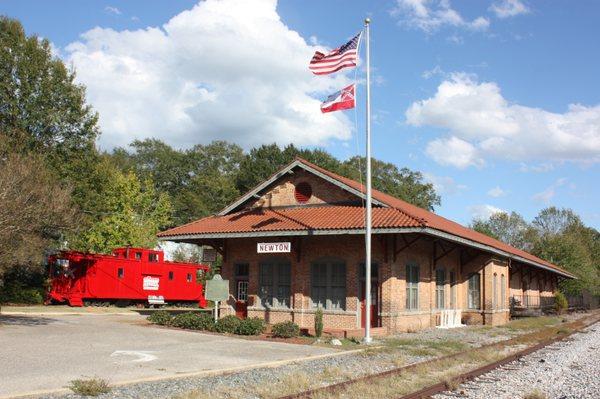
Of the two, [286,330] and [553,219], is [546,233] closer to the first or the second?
[553,219]

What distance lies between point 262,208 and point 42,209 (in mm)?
9347

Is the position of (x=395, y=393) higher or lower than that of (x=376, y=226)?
lower

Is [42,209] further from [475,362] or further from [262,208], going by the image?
[475,362]

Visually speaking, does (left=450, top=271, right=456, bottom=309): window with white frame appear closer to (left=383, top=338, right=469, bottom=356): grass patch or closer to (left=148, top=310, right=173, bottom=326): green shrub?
(left=383, top=338, right=469, bottom=356): grass patch

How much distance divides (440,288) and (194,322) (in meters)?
11.2

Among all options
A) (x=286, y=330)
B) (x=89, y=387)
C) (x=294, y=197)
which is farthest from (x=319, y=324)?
(x=89, y=387)

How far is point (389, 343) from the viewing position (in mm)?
17094

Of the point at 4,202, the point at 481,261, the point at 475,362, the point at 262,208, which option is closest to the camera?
the point at 475,362

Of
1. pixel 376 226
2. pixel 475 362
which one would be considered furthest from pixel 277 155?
pixel 475 362

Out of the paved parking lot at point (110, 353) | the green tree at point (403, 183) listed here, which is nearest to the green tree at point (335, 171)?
the green tree at point (403, 183)

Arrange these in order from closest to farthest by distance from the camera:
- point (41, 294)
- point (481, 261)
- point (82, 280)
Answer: point (481, 261)
point (82, 280)
point (41, 294)

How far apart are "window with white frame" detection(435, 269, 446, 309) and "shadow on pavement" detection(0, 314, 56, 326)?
15.4 meters

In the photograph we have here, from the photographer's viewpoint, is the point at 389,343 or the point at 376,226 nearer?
the point at 389,343

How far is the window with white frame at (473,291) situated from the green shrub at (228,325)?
1362 cm
